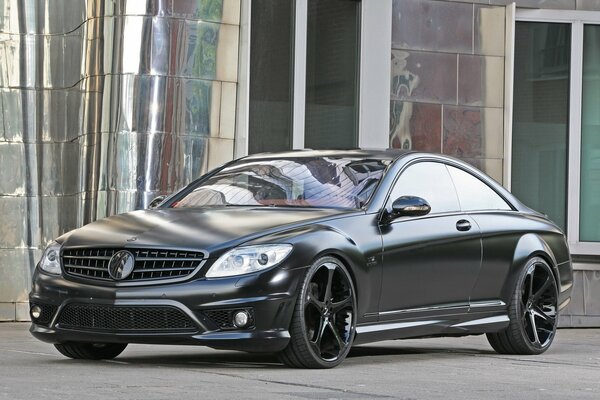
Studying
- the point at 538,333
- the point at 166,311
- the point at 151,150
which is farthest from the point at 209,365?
the point at 151,150

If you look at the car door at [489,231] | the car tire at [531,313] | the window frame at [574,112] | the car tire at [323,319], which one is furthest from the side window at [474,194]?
the window frame at [574,112]

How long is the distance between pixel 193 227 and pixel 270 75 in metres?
7.18

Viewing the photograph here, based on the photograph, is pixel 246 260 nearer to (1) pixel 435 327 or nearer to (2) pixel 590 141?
(1) pixel 435 327

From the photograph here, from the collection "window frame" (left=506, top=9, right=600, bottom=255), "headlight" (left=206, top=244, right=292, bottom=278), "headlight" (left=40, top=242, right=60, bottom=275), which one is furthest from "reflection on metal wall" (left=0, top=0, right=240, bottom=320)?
"headlight" (left=206, top=244, right=292, bottom=278)

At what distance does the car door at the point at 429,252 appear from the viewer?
31.2 ft

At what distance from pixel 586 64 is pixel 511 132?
4.21 ft

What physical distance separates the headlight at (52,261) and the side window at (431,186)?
7.29 ft

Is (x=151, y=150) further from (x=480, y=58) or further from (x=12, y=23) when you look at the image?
(x=480, y=58)

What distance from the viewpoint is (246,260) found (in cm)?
852

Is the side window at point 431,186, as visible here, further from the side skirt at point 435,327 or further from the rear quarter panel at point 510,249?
the side skirt at point 435,327

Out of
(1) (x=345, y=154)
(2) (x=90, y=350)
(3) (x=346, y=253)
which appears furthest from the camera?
(1) (x=345, y=154)

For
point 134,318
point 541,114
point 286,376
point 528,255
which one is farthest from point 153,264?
point 541,114

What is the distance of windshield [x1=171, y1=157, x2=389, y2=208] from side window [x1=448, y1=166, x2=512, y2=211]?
838 millimetres

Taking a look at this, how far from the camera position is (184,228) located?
883cm
